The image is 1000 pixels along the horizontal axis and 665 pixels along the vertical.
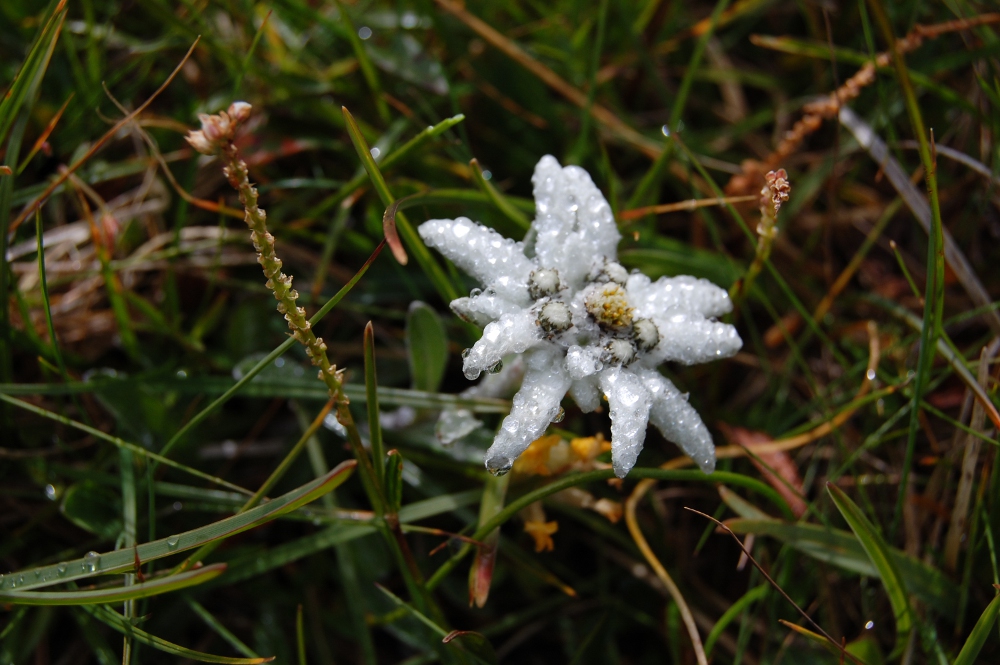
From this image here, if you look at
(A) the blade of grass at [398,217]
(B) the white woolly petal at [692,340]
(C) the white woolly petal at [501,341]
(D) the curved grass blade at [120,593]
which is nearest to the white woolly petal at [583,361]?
(C) the white woolly petal at [501,341]

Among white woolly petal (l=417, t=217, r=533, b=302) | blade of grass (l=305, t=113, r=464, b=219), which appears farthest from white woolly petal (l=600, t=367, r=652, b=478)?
blade of grass (l=305, t=113, r=464, b=219)

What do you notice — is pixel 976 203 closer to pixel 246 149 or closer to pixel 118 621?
pixel 246 149

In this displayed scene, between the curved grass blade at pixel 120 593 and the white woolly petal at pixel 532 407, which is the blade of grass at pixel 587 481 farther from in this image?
the curved grass blade at pixel 120 593

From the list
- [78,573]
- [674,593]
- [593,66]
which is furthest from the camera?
[593,66]

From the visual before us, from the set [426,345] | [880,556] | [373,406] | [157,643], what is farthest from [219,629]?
[880,556]

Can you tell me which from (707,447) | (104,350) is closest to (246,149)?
(104,350)

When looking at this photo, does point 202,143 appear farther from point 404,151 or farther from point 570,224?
point 570,224

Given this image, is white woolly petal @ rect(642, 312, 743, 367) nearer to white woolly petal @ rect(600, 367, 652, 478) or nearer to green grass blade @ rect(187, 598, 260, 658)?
white woolly petal @ rect(600, 367, 652, 478)
